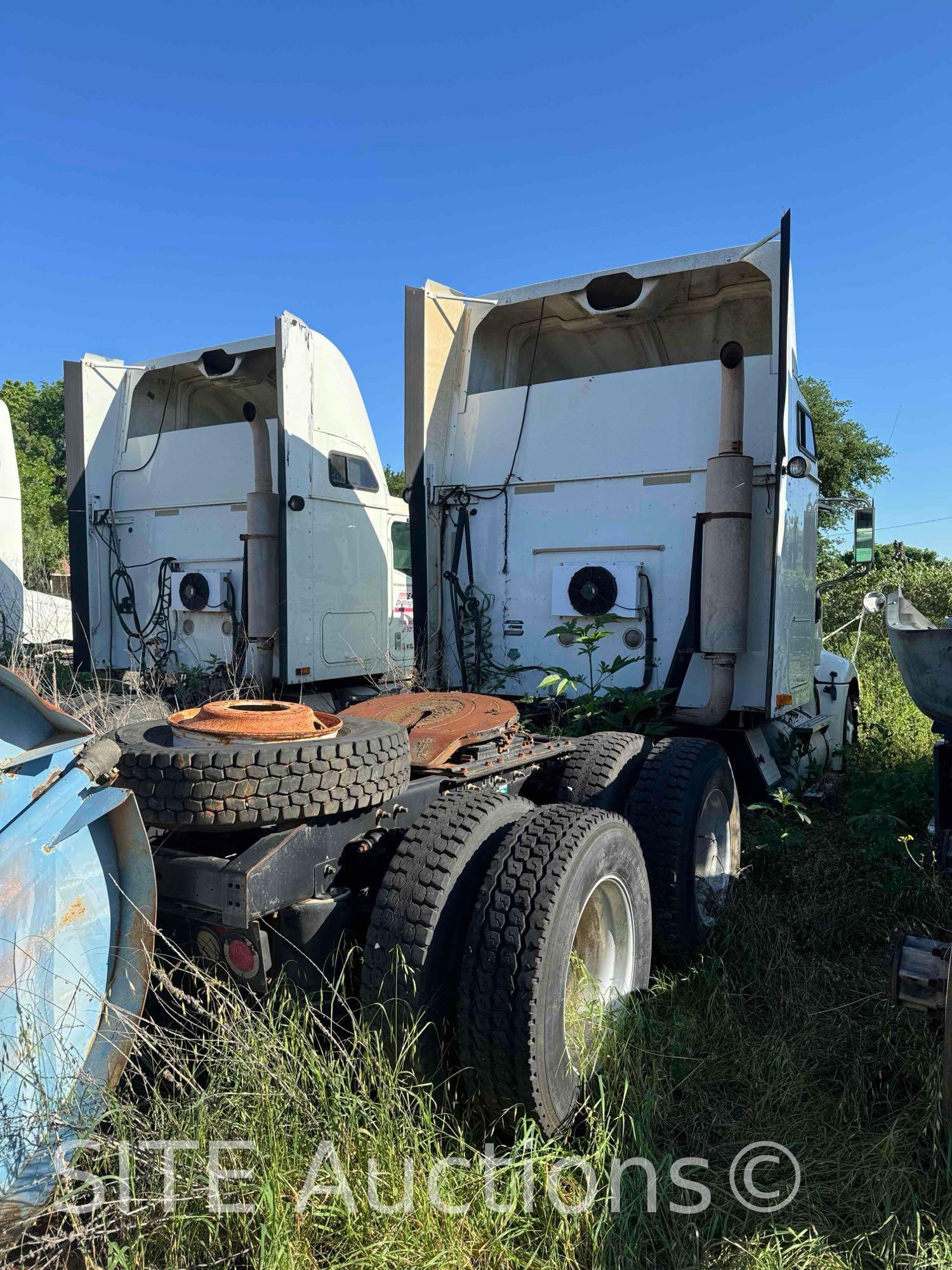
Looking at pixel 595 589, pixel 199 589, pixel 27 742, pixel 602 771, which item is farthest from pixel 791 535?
pixel 199 589

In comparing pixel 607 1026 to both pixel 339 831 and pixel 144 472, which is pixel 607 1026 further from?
pixel 144 472

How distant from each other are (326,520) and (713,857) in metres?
4.03

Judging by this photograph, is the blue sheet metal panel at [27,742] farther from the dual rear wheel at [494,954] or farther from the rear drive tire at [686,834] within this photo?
the rear drive tire at [686,834]

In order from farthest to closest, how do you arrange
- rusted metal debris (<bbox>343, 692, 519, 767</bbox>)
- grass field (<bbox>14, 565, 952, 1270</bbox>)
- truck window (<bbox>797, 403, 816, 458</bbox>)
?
truck window (<bbox>797, 403, 816, 458</bbox>)
rusted metal debris (<bbox>343, 692, 519, 767</bbox>)
grass field (<bbox>14, 565, 952, 1270</bbox>)

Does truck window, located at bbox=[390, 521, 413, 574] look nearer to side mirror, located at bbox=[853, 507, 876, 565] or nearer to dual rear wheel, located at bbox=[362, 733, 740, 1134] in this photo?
side mirror, located at bbox=[853, 507, 876, 565]

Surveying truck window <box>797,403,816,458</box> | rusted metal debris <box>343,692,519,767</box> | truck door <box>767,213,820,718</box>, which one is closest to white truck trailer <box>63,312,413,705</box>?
rusted metal debris <box>343,692,519,767</box>

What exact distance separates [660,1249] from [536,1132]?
1.36ft

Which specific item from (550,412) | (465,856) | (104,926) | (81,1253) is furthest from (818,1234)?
(550,412)

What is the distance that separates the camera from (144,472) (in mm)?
7578

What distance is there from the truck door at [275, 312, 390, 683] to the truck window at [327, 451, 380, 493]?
0.01m

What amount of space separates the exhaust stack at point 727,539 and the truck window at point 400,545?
3.86 m

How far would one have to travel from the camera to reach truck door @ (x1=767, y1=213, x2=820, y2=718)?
478cm

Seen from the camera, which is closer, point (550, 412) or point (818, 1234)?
point (818, 1234)

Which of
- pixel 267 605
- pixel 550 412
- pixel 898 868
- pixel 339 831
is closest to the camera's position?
pixel 339 831
